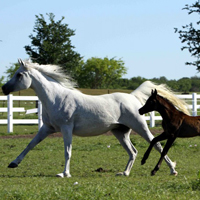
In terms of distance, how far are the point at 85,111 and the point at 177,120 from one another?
5.91 feet

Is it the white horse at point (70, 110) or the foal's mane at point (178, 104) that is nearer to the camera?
the white horse at point (70, 110)

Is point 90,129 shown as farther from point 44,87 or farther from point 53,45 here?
point 53,45

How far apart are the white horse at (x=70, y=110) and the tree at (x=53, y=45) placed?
30506mm

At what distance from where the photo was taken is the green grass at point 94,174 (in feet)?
21.1

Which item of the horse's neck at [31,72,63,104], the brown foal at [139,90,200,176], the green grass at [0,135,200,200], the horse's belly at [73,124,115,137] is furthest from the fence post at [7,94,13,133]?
the brown foal at [139,90,200,176]

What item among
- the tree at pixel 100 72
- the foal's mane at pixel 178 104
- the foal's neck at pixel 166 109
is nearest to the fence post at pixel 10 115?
the foal's mane at pixel 178 104

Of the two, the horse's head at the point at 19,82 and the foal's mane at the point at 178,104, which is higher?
the horse's head at the point at 19,82

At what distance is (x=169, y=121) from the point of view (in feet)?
29.3

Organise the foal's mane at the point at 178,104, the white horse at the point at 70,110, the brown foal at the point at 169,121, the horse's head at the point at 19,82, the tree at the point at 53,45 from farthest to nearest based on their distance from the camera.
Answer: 1. the tree at the point at 53,45
2. the foal's mane at the point at 178,104
3. the horse's head at the point at 19,82
4. the white horse at the point at 70,110
5. the brown foal at the point at 169,121

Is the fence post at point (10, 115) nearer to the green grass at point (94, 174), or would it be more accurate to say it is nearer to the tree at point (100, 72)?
the green grass at point (94, 174)

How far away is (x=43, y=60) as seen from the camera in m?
40.1

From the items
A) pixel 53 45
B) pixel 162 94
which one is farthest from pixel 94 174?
pixel 53 45

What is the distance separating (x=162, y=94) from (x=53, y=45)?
3176 cm

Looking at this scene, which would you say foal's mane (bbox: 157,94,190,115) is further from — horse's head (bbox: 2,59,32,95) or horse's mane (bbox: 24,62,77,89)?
horse's head (bbox: 2,59,32,95)
